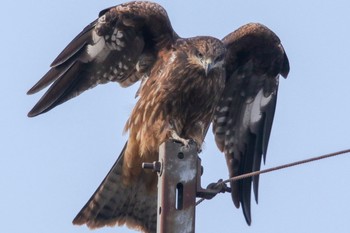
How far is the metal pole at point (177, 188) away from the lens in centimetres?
552

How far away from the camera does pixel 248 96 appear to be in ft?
32.8

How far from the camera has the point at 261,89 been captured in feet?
32.7

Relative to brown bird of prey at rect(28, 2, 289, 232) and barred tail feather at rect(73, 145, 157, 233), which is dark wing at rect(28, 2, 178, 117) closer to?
brown bird of prey at rect(28, 2, 289, 232)

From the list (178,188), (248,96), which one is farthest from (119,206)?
(178,188)

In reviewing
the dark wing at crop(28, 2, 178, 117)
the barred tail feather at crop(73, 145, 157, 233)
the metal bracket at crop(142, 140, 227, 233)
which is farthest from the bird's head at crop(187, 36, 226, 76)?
the metal bracket at crop(142, 140, 227, 233)

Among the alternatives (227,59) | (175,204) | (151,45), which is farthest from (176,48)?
(175,204)

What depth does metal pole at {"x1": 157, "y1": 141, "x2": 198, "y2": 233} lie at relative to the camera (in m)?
5.52

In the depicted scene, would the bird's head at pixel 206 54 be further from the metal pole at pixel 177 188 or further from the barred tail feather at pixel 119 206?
the metal pole at pixel 177 188

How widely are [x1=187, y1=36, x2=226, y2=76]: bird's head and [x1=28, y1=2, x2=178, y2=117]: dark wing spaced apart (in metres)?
0.30

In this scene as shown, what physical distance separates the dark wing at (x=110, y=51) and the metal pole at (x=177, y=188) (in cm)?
291

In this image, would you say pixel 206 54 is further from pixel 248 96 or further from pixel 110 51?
pixel 248 96

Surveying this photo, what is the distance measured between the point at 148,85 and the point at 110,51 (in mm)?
512

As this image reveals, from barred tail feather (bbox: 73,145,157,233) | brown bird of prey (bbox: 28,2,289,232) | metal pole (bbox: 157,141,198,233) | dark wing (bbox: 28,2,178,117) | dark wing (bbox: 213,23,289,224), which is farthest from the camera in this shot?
dark wing (bbox: 213,23,289,224)

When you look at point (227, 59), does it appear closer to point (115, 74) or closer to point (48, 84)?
point (115, 74)
